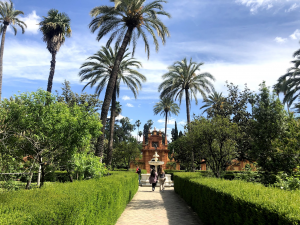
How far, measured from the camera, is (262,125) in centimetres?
1258

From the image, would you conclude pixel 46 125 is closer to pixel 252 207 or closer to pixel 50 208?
pixel 50 208

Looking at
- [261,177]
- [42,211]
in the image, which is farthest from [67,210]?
[261,177]

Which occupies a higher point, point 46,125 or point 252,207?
point 46,125

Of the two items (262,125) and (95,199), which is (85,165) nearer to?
(95,199)

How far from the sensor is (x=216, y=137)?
1046 centimetres

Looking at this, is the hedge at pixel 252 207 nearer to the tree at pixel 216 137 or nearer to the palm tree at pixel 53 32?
the tree at pixel 216 137

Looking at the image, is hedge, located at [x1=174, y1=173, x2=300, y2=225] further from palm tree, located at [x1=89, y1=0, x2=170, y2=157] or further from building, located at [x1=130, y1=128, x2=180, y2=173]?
building, located at [x1=130, y1=128, x2=180, y2=173]

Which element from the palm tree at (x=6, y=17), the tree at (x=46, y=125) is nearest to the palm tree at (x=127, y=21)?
the tree at (x=46, y=125)

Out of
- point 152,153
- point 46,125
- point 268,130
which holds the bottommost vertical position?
point 152,153

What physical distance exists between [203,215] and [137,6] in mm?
11986

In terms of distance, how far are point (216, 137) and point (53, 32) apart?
66.7ft

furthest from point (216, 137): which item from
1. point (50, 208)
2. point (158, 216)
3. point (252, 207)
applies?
point (50, 208)

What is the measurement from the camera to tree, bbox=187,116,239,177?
1040 centimetres

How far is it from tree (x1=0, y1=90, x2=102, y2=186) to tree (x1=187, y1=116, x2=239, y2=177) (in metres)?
5.96
